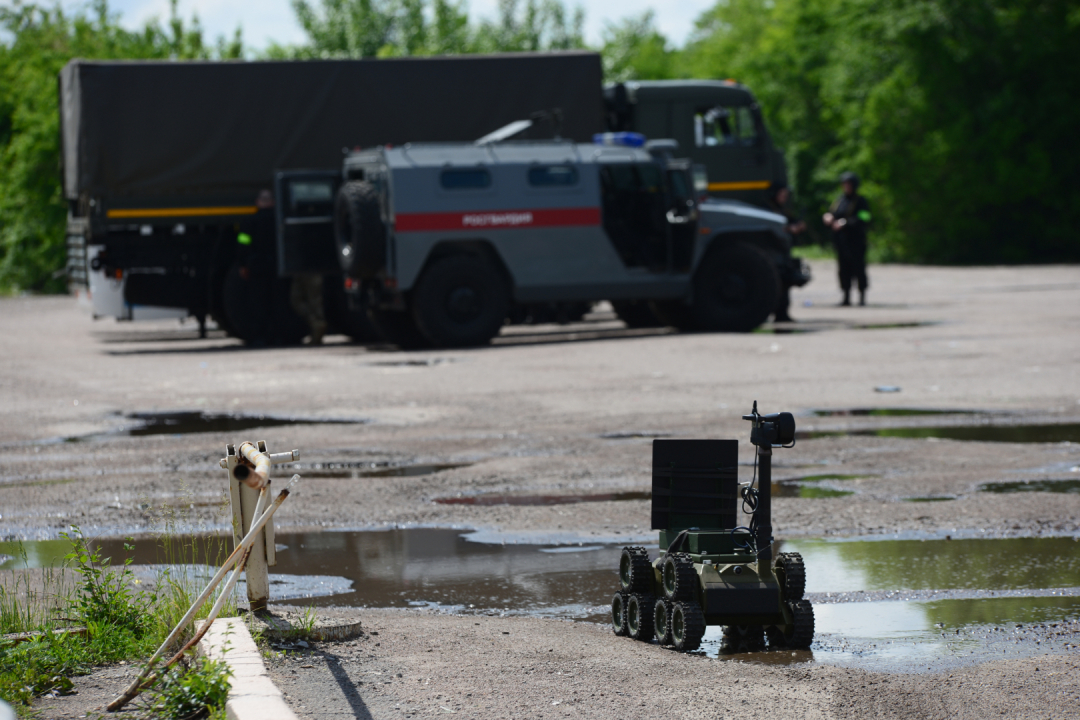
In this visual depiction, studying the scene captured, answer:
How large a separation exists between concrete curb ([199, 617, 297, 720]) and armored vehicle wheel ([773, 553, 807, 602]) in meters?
1.85

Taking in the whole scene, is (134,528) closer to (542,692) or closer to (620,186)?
(542,692)

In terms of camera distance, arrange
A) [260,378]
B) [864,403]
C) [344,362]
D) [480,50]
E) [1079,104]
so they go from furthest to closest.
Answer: [480,50], [1079,104], [344,362], [260,378], [864,403]

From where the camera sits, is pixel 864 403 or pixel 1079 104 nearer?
pixel 864 403

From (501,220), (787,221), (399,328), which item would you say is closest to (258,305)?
(399,328)

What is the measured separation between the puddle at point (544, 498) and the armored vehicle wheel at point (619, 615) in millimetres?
2592

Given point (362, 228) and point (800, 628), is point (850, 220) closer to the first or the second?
point (362, 228)

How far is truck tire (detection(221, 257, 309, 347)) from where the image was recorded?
19.7 meters

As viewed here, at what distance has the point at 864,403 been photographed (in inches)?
481

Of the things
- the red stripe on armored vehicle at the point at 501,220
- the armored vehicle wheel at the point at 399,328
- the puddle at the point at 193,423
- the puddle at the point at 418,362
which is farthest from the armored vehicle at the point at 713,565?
the armored vehicle wheel at the point at 399,328

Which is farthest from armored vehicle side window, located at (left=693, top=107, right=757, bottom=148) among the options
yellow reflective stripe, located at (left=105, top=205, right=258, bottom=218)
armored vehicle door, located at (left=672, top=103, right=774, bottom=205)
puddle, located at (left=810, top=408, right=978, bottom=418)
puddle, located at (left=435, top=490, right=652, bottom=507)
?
puddle, located at (left=435, top=490, right=652, bottom=507)

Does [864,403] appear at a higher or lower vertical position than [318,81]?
lower

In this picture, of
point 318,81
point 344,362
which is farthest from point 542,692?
point 318,81

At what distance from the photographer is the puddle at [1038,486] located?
27.3ft

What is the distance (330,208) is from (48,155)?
66.3ft
